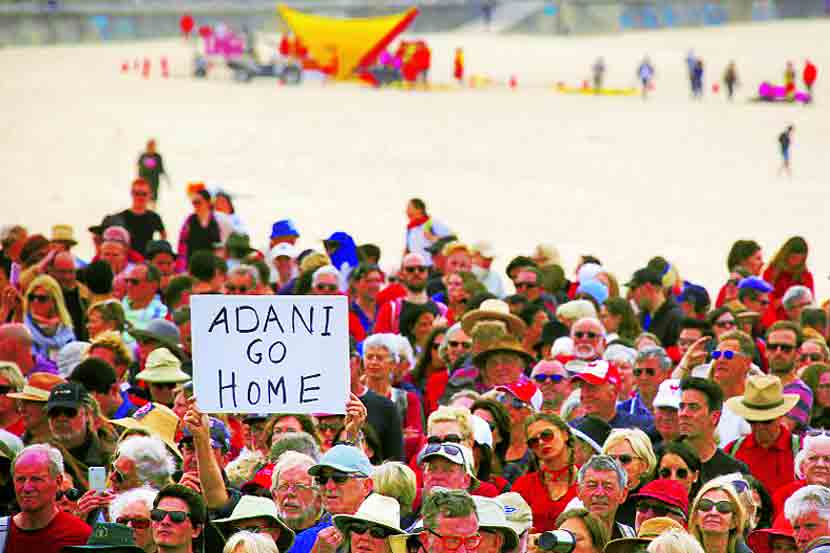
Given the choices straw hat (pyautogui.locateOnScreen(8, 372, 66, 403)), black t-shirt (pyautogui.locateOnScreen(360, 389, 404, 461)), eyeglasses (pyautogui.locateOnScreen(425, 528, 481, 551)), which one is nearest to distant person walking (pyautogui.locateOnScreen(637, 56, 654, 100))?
black t-shirt (pyautogui.locateOnScreen(360, 389, 404, 461))

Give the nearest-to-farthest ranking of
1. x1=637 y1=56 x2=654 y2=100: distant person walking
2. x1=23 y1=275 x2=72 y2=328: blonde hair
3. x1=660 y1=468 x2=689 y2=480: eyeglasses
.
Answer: x1=660 y1=468 x2=689 y2=480: eyeglasses < x1=23 y1=275 x2=72 y2=328: blonde hair < x1=637 y1=56 x2=654 y2=100: distant person walking

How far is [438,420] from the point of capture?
9086mm

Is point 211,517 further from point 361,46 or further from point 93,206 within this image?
point 361,46

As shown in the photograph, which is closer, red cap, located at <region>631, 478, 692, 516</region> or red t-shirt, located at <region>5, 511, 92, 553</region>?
red t-shirt, located at <region>5, 511, 92, 553</region>

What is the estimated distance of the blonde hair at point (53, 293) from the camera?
12870mm

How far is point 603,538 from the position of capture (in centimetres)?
782

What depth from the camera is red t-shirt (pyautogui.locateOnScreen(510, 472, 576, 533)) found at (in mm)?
8875

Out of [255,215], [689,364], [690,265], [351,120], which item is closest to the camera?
[689,364]

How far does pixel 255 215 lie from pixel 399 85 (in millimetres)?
21412

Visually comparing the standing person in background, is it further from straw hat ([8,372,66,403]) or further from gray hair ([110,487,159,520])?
gray hair ([110,487,159,520])

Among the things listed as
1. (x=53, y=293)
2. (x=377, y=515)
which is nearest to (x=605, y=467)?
(x=377, y=515)

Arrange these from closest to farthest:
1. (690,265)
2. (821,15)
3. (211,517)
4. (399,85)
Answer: (211,517), (690,265), (399,85), (821,15)

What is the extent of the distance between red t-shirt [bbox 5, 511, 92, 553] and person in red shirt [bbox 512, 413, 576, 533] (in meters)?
2.12

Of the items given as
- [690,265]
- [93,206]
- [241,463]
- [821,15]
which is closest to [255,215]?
[93,206]
